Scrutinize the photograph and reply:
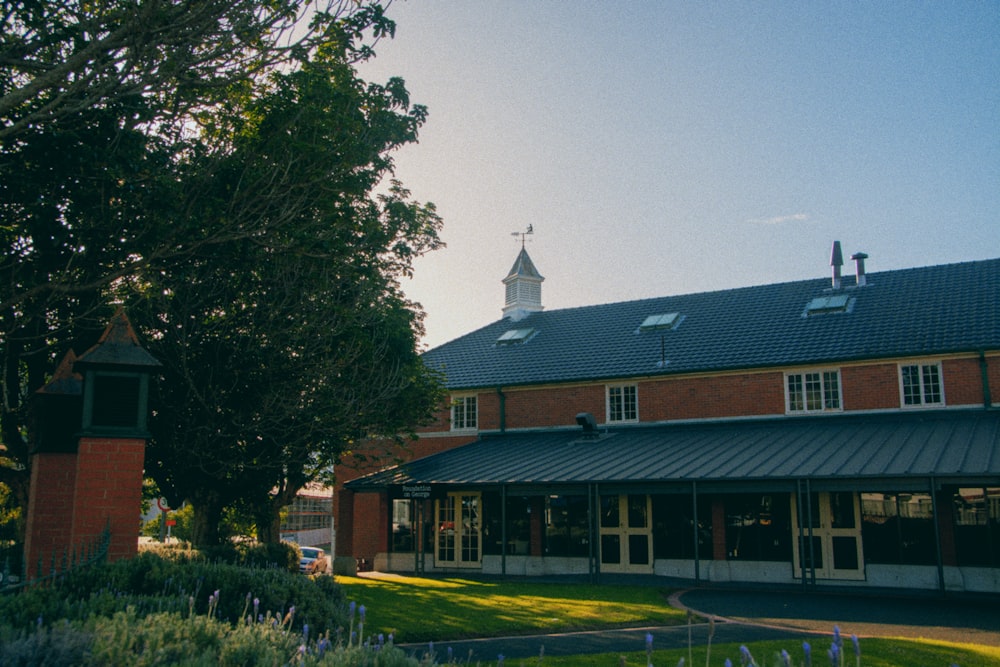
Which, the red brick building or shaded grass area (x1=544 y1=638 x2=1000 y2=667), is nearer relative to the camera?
shaded grass area (x1=544 y1=638 x2=1000 y2=667)

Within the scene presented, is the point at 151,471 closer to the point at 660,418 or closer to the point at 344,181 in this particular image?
the point at 344,181

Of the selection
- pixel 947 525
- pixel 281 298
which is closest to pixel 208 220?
pixel 281 298

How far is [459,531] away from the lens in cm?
2809

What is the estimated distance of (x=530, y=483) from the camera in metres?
22.6

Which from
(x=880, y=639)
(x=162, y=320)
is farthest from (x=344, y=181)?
(x=880, y=639)

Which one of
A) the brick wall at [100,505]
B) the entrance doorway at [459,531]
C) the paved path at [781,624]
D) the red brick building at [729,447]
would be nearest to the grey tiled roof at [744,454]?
the red brick building at [729,447]

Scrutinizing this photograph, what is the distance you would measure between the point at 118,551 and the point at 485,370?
22421mm

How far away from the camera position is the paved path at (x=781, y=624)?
1222 centimetres

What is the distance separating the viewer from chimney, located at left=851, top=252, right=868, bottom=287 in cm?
2769

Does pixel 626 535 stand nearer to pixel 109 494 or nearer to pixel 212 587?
pixel 212 587

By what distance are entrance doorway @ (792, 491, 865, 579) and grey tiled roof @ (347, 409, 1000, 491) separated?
5.73 feet

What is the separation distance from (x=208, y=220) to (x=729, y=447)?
15527 mm

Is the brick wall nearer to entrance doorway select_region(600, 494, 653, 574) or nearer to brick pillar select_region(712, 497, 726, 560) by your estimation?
entrance doorway select_region(600, 494, 653, 574)

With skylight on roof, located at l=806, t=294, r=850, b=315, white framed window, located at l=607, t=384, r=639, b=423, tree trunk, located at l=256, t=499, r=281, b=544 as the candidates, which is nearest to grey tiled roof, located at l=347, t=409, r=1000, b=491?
white framed window, located at l=607, t=384, r=639, b=423
